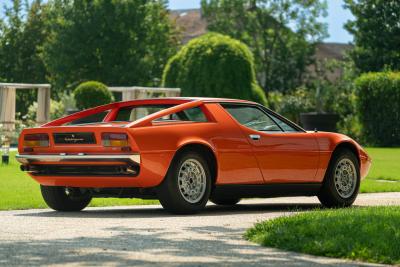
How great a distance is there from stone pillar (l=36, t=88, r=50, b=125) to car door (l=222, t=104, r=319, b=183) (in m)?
31.9

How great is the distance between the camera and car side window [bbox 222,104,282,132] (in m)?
14.0

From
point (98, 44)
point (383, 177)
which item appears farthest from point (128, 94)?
point (98, 44)

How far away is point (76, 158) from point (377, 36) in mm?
56442

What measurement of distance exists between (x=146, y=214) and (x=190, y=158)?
0.95 meters

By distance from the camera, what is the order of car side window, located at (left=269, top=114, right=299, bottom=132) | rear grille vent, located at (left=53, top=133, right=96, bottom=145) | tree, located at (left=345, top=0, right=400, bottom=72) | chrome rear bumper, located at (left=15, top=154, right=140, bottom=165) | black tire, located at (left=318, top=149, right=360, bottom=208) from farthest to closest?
tree, located at (left=345, top=0, right=400, bottom=72) < black tire, located at (left=318, top=149, right=360, bottom=208) < car side window, located at (left=269, top=114, right=299, bottom=132) < rear grille vent, located at (left=53, top=133, right=96, bottom=145) < chrome rear bumper, located at (left=15, top=154, right=140, bottom=165)

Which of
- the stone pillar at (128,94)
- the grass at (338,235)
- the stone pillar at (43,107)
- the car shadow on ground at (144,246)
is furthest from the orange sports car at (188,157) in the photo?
the stone pillar at (128,94)

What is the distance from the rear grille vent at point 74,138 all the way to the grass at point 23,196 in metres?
1.60

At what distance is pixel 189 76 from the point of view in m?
48.7

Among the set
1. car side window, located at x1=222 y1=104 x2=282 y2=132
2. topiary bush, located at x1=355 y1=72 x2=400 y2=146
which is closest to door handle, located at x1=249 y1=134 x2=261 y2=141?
car side window, located at x1=222 y1=104 x2=282 y2=132

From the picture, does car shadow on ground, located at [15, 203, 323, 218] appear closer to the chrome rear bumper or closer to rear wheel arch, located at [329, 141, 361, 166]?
the chrome rear bumper

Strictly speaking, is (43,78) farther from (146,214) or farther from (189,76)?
(146,214)

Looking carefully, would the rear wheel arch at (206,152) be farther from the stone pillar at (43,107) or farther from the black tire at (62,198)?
the stone pillar at (43,107)

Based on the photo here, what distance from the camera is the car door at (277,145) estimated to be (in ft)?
45.6

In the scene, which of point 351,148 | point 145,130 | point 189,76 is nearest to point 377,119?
point 189,76
